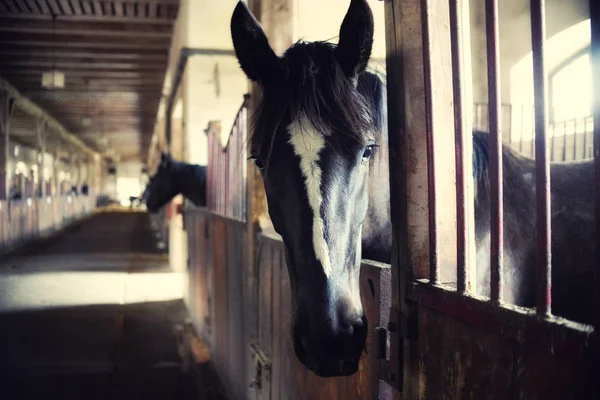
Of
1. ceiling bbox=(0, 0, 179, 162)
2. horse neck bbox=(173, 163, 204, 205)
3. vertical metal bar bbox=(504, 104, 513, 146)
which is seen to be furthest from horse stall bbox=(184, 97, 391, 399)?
ceiling bbox=(0, 0, 179, 162)

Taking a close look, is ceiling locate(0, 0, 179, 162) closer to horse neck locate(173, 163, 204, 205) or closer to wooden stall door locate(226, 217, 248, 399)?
horse neck locate(173, 163, 204, 205)

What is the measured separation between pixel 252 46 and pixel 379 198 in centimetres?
69

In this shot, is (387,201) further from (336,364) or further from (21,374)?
(21,374)

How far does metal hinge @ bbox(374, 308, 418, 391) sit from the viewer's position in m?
1.37

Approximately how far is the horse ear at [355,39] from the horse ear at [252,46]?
0.23 meters

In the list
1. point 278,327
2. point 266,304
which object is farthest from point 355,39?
point 266,304

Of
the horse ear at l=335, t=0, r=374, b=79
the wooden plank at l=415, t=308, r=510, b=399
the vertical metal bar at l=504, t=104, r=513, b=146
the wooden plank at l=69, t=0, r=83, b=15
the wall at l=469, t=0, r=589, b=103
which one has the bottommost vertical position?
the wooden plank at l=415, t=308, r=510, b=399

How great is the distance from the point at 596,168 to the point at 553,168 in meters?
1.38

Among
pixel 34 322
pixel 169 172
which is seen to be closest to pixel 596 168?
pixel 34 322

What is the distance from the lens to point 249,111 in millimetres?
2967

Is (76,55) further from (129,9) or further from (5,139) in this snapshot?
(5,139)

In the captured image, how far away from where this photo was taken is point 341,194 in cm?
134

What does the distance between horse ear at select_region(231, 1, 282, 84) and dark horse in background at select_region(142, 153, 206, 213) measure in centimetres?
509

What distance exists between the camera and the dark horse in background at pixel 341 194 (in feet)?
4.13
